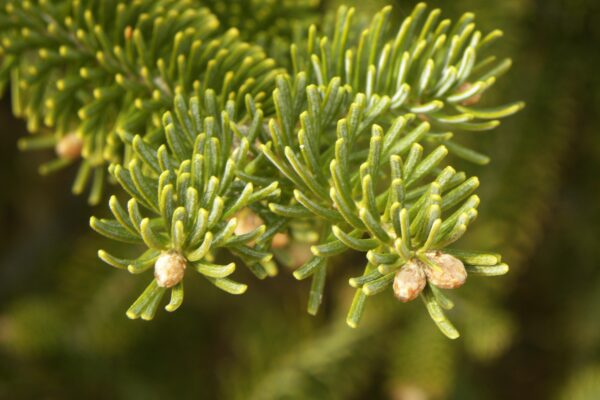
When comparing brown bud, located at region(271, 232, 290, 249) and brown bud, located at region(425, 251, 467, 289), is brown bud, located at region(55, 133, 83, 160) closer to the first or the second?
brown bud, located at region(271, 232, 290, 249)

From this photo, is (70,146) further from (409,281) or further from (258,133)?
(409,281)

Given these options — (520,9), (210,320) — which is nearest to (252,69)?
(520,9)

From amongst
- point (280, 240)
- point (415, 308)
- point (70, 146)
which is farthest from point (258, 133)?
point (415, 308)

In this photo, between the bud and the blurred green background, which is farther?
the blurred green background

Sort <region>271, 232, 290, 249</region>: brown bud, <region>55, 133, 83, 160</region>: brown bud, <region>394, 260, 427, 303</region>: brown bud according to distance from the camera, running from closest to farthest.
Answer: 1. <region>394, 260, 427, 303</region>: brown bud
2. <region>271, 232, 290, 249</region>: brown bud
3. <region>55, 133, 83, 160</region>: brown bud

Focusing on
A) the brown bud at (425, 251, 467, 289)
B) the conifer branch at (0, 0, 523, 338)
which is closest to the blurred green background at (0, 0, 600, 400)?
the conifer branch at (0, 0, 523, 338)

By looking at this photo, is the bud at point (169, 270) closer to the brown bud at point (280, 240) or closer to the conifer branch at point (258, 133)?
the conifer branch at point (258, 133)
